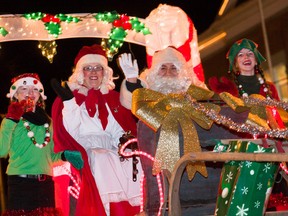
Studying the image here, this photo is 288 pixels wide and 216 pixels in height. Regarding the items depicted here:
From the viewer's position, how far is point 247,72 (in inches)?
235

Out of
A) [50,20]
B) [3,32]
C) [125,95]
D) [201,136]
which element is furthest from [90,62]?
[201,136]

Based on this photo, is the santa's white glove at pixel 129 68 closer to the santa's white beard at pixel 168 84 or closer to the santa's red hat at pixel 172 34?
the santa's white beard at pixel 168 84

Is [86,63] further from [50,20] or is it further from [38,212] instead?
[38,212]

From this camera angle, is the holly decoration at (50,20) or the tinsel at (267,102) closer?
the tinsel at (267,102)

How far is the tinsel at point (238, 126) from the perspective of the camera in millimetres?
3506

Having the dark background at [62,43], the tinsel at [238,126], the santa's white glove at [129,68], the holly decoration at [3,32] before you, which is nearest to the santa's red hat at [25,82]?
the holly decoration at [3,32]

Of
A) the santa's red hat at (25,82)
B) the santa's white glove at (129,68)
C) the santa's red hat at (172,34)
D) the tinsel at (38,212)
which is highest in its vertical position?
the santa's red hat at (172,34)

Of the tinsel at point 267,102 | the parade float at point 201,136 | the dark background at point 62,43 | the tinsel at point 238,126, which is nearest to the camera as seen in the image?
the parade float at point 201,136

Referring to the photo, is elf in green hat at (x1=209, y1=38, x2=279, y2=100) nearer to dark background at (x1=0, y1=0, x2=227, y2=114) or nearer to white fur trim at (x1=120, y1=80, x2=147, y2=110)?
white fur trim at (x1=120, y1=80, x2=147, y2=110)

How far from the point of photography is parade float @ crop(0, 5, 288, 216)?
10.7 ft

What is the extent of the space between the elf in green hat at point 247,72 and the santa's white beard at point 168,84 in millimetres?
405

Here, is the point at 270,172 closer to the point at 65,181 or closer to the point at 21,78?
the point at 65,181

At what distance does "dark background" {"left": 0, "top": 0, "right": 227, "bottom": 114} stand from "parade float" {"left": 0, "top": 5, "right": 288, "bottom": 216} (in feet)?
14.6

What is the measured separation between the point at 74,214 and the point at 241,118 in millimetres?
2003
